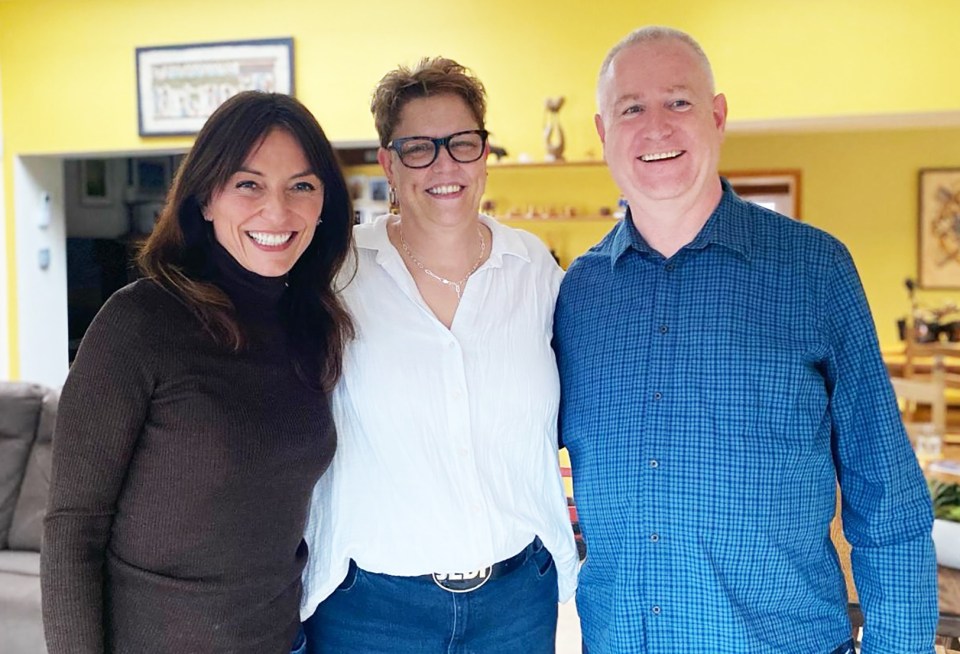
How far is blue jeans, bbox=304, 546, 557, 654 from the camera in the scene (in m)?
1.48

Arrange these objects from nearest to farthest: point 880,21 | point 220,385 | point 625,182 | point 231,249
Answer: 1. point 220,385
2. point 231,249
3. point 625,182
4. point 880,21

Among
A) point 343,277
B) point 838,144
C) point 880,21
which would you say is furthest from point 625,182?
point 838,144

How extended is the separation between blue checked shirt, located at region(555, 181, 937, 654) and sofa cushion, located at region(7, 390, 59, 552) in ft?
8.33

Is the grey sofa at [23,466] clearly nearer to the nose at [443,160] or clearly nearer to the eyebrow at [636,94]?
the nose at [443,160]

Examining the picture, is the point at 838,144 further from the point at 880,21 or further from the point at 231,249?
the point at 231,249

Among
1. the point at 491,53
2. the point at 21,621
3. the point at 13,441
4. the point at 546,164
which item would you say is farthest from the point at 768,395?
the point at 491,53

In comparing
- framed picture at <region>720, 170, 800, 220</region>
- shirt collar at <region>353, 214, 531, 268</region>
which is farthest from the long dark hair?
framed picture at <region>720, 170, 800, 220</region>

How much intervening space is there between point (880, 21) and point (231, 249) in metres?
4.07

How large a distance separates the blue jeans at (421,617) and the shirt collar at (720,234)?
0.62 m

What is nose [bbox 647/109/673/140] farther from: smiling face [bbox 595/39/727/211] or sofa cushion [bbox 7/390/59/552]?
sofa cushion [bbox 7/390/59/552]

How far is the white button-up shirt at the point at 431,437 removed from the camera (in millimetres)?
1479

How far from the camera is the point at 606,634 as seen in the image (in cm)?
144

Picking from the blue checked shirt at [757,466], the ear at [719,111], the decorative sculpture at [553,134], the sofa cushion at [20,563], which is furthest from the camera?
the decorative sculpture at [553,134]

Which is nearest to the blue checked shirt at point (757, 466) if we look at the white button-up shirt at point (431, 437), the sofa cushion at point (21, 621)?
the white button-up shirt at point (431, 437)
